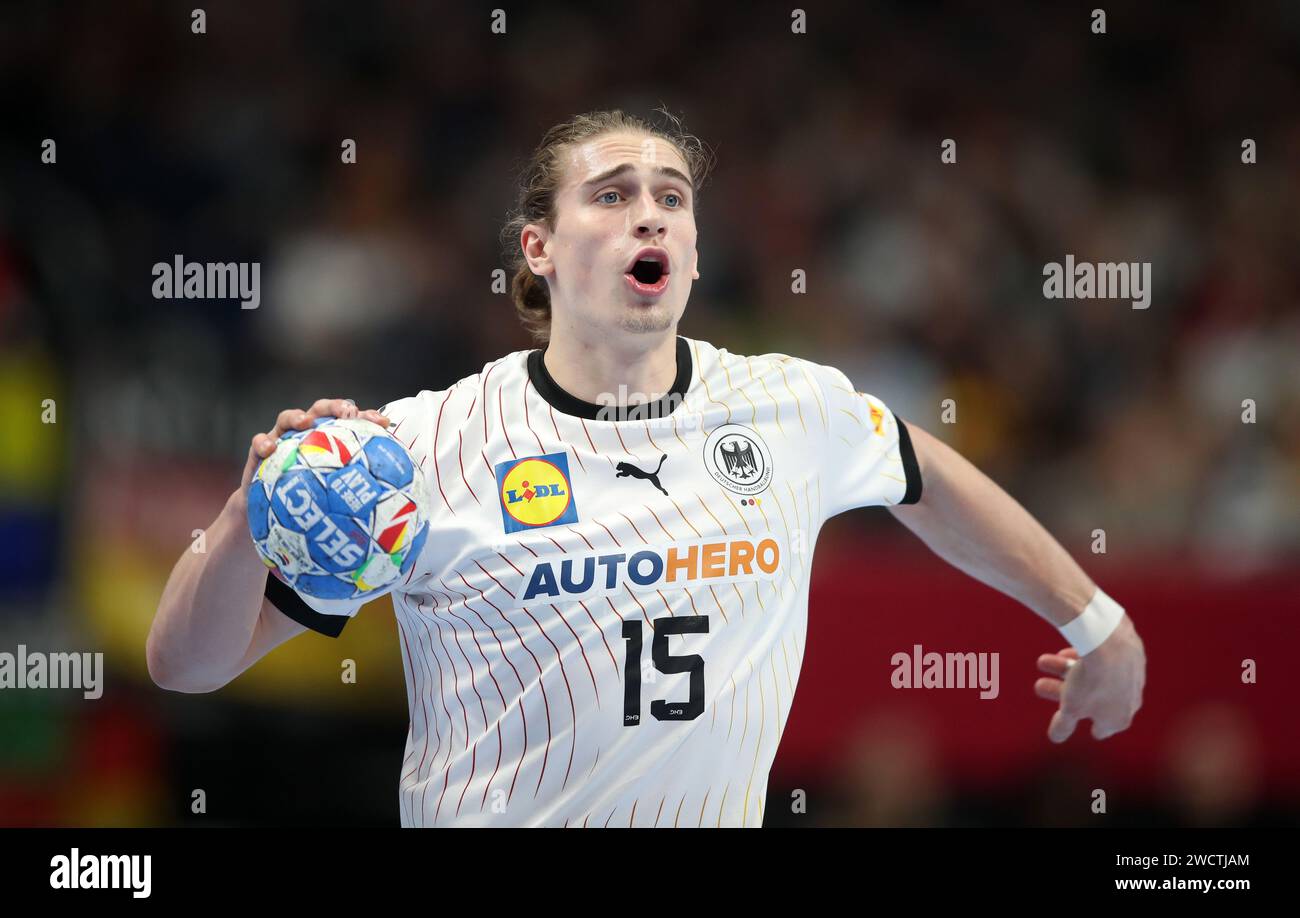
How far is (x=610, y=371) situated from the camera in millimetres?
3764

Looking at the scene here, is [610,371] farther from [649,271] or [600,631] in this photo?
[600,631]

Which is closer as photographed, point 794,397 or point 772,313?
point 794,397

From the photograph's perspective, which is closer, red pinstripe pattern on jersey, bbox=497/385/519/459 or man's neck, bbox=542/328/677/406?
red pinstripe pattern on jersey, bbox=497/385/519/459

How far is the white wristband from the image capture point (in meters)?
4.14

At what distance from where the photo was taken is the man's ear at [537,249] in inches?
159

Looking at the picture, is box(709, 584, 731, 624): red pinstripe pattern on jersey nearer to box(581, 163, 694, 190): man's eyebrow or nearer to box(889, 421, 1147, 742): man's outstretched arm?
box(889, 421, 1147, 742): man's outstretched arm

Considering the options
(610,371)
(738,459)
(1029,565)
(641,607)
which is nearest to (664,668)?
(641,607)

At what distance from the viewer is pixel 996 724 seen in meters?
6.07

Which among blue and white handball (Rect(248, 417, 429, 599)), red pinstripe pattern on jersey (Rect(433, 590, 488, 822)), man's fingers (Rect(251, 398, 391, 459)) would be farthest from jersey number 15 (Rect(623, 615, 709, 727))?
man's fingers (Rect(251, 398, 391, 459))

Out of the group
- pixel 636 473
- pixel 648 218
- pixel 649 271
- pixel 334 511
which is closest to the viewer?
pixel 334 511

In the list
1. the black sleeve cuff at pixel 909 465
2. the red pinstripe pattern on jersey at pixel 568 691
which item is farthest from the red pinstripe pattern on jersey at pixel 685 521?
the black sleeve cuff at pixel 909 465

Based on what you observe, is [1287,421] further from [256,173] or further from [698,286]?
[256,173]

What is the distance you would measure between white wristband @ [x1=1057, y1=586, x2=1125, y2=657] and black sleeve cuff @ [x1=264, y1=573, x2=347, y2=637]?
2112 mm

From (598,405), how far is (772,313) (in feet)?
12.0
